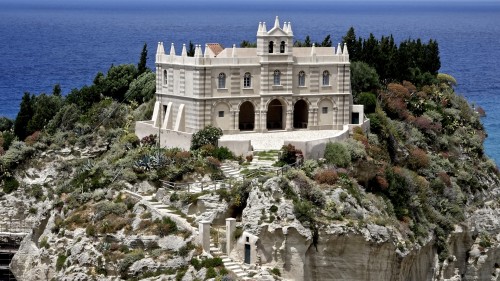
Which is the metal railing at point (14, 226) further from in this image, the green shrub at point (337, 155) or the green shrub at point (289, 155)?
the green shrub at point (337, 155)

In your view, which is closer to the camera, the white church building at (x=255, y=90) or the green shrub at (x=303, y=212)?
the green shrub at (x=303, y=212)

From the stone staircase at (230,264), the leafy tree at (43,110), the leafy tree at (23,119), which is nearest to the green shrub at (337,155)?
the stone staircase at (230,264)

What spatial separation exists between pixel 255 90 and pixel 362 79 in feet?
47.9

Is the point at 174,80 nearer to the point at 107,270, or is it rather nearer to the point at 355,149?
the point at 355,149

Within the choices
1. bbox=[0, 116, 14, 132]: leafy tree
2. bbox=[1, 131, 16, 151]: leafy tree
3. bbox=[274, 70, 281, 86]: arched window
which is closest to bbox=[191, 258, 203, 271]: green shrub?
bbox=[274, 70, 281, 86]: arched window

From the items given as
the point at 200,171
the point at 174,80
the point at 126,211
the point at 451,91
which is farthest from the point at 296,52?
the point at 451,91

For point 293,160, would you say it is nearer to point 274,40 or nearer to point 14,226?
point 274,40

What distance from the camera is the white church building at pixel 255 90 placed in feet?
253

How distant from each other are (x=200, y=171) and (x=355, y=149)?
9896mm

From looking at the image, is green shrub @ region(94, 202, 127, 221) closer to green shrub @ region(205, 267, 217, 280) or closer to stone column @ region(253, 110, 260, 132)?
green shrub @ region(205, 267, 217, 280)

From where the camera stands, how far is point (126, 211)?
6781cm

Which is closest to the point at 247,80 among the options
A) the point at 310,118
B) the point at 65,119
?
the point at 310,118

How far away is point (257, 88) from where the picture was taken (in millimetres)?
78375

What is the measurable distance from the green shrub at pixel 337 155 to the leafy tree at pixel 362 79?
17.1 metres
